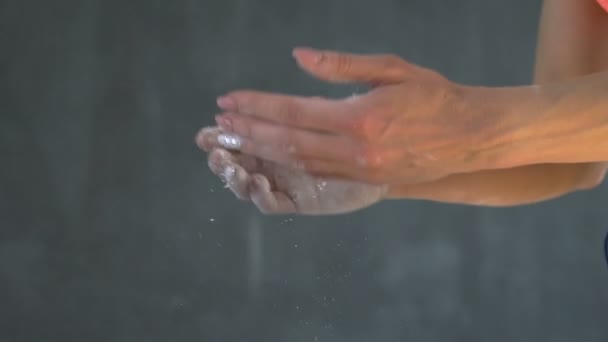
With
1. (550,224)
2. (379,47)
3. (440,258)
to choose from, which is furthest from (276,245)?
(550,224)

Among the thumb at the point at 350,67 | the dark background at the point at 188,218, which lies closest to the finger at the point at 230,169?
the thumb at the point at 350,67

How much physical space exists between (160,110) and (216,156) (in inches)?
37.7

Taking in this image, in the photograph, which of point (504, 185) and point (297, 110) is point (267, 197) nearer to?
point (297, 110)

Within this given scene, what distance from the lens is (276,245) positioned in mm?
1552

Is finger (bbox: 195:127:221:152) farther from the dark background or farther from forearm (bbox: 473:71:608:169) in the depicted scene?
the dark background

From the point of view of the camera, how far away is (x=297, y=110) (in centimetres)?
51

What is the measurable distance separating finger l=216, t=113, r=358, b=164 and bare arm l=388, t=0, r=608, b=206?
0.20 meters

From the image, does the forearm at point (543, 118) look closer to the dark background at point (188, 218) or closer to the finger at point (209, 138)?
the finger at point (209, 138)

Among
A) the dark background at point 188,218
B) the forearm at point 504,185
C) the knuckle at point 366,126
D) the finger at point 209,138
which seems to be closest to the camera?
the knuckle at point 366,126

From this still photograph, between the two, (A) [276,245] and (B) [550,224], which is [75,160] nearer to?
(A) [276,245]

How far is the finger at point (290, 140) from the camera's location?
1.66ft

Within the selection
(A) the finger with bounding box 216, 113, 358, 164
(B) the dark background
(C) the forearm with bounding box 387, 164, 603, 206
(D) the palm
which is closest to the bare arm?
(C) the forearm with bounding box 387, 164, 603, 206

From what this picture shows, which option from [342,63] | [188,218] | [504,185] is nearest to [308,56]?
[342,63]

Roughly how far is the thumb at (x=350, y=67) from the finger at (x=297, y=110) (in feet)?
0.06
